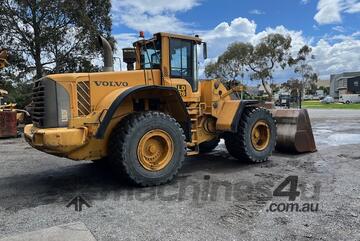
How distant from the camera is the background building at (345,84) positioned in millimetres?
98438

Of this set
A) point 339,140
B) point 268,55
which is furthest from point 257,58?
point 339,140

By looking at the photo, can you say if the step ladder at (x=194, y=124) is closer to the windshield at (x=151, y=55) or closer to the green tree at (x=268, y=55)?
the windshield at (x=151, y=55)

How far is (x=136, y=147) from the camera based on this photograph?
6.29 metres

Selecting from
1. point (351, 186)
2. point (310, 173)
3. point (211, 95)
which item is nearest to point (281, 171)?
point (310, 173)

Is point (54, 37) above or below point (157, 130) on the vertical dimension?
above

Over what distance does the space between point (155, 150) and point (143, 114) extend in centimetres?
68

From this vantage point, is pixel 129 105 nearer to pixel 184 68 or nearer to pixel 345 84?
pixel 184 68

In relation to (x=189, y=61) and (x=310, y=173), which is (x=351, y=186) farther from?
(x=189, y=61)

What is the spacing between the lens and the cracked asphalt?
175 inches

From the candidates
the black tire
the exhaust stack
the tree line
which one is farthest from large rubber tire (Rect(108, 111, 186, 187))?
the tree line

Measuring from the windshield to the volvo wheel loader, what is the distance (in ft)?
0.06

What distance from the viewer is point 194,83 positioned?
308 inches

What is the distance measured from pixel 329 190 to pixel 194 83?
3.23m

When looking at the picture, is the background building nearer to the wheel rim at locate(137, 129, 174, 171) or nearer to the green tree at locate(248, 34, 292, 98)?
the green tree at locate(248, 34, 292, 98)
